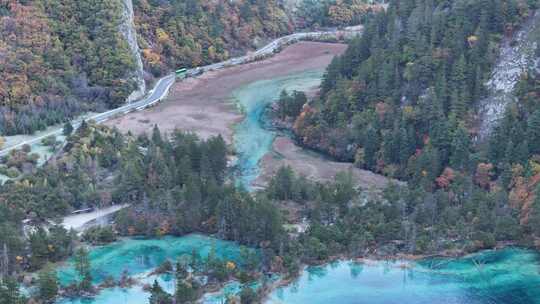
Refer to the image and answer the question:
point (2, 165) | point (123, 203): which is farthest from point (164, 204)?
point (2, 165)

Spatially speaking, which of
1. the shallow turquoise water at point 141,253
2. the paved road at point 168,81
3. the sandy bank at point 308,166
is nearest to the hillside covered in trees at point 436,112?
the sandy bank at point 308,166

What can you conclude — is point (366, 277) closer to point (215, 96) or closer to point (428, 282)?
point (428, 282)

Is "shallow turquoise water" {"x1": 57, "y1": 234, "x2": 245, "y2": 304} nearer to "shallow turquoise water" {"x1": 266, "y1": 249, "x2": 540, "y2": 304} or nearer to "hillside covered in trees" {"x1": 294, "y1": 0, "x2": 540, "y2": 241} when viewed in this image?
"shallow turquoise water" {"x1": 266, "y1": 249, "x2": 540, "y2": 304}

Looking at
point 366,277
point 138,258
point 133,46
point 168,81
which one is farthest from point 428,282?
point 168,81

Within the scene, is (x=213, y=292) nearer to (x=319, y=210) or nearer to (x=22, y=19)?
(x=319, y=210)

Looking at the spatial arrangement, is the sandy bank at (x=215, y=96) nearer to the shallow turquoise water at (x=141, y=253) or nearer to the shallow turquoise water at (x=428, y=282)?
the shallow turquoise water at (x=141, y=253)

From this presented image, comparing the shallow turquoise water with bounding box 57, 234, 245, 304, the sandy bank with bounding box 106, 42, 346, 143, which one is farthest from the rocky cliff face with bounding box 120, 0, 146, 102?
the shallow turquoise water with bounding box 57, 234, 245, 304

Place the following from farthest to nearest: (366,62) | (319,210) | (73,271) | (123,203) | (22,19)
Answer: (22,19) < (366,62) < (123,203) < (319,210) < (73,271)

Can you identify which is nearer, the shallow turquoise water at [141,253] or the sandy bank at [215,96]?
the shallow turquoise water at [141,253]
